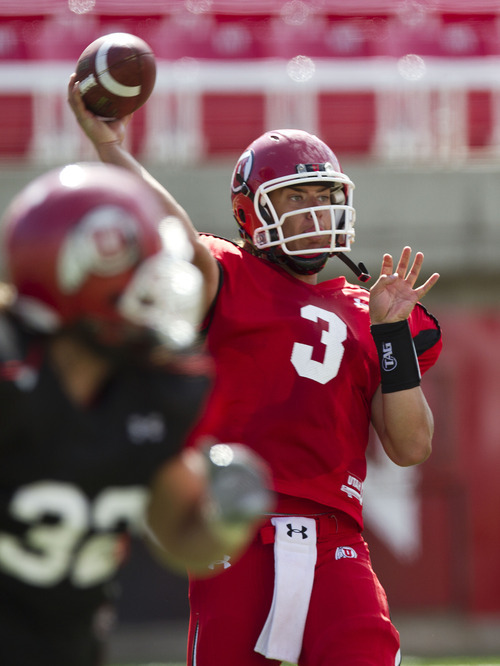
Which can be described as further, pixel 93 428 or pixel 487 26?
pixel 487 26

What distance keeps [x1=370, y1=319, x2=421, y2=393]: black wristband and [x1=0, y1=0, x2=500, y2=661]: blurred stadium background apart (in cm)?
463

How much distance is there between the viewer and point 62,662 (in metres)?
1.95

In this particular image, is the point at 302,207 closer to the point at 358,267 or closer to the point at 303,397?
the point at 358,267

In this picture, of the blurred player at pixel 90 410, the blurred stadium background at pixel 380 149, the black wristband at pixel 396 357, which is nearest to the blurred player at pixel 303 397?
the black wristband at pixel 396 357

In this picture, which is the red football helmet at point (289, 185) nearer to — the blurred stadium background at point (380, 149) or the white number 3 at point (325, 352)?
the white number 3 at point (325, 352)

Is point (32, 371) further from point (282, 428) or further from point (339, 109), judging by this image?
point (339, 109)

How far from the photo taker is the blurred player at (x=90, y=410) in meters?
1.80

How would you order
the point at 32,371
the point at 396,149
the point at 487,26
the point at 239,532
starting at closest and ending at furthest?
1. the point at 32,371
2. the point at 239,532
3. the point at 396,149
4. the point at 487,26

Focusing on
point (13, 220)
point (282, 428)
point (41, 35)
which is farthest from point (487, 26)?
point (13, 220)

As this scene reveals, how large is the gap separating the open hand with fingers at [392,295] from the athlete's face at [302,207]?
226mm

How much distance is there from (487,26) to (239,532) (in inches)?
360

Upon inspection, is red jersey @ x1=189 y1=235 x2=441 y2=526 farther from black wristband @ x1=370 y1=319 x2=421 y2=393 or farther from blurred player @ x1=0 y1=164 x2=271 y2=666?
blurred player @ x1=0 y1=164 x2=271 y2=666

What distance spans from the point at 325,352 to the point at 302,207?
1.58 feet

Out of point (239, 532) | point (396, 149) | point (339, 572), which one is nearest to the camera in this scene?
point (239, 532)
